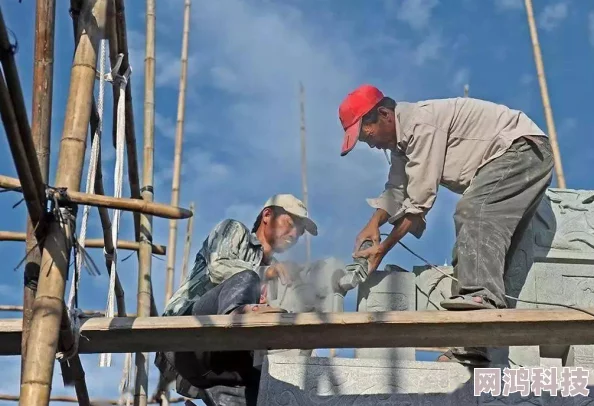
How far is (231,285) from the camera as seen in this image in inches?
191

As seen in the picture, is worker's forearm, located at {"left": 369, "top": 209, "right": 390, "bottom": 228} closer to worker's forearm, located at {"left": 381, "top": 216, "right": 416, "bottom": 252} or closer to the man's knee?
worker's forearm, located at {"left": 381, "top": 216, "right": 416, "bottom": 252}

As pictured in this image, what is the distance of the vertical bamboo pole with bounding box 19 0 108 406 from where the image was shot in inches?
150

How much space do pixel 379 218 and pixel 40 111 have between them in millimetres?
2008

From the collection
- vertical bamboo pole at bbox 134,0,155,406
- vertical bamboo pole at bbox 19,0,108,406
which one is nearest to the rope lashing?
vertical bamboo pole at bbox 19,0,108,406

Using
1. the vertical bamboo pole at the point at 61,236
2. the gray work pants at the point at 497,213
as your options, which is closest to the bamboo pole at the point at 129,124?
the vertical bamboo pole at the point at 61,236

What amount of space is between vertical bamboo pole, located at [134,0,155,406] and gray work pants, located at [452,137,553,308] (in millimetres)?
2146

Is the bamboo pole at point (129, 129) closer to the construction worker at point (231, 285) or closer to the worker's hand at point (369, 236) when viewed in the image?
the construction worker at point (231, 285)

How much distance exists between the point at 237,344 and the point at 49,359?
94 cm

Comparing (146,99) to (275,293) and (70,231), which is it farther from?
(70,231)

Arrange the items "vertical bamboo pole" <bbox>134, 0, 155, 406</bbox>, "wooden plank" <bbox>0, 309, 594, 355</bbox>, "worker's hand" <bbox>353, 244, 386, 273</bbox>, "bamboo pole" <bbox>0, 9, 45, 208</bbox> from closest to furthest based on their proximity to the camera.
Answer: "bamboo pole" <bbox>0, 9, 45, 208</bbox>
"wooden plank" <bbox>0, 309, 594, 355</bbox>
"worker's hand" <bbox>353, 244, 386, 273</bbox>
"vertical bamboo pole" <bbox>134, 0, 155, 406</bbox>

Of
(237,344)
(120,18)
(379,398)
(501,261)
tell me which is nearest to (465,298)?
(501,261)

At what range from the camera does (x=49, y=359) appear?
384cm

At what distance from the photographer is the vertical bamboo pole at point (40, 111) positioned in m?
4.07

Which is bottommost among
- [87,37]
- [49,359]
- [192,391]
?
[192,391]
